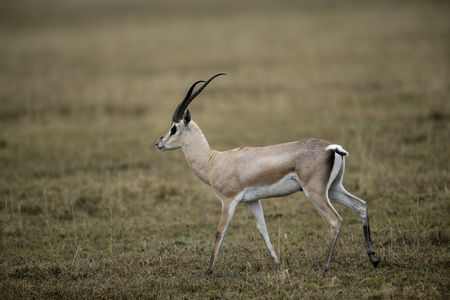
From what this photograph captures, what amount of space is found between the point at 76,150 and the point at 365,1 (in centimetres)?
3902

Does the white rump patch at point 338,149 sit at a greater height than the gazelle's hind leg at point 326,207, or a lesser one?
greater

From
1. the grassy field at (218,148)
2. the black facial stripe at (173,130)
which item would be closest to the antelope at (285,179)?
the black facial stripe at (173,130)

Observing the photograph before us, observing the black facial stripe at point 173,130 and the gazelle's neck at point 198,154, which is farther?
the black facial stripe at point 173,130

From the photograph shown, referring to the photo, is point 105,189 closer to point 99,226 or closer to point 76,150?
point 99,226

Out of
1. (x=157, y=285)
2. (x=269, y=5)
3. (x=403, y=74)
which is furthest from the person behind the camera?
(x=269, y=5)

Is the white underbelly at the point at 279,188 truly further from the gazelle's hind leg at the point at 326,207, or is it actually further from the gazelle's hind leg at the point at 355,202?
the gazelle's hind leg at the point at 355,202

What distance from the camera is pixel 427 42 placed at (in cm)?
2603

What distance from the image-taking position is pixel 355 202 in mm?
6242

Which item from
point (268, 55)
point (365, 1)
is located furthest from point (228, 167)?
point (365, 1)

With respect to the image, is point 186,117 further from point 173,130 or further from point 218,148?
point 218,148

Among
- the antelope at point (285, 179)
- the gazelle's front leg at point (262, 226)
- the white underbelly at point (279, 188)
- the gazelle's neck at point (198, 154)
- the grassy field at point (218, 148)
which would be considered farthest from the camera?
the gazelle's neck at point (198, 154)

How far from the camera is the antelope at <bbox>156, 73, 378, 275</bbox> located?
19.4 feet

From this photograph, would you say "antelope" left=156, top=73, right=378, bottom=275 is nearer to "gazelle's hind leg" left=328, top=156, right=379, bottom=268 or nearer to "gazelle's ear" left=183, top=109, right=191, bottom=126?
"gazelle's hind leg" left=328, top=156, right=379, bottom=268

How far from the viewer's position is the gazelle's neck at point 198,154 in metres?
6.80
